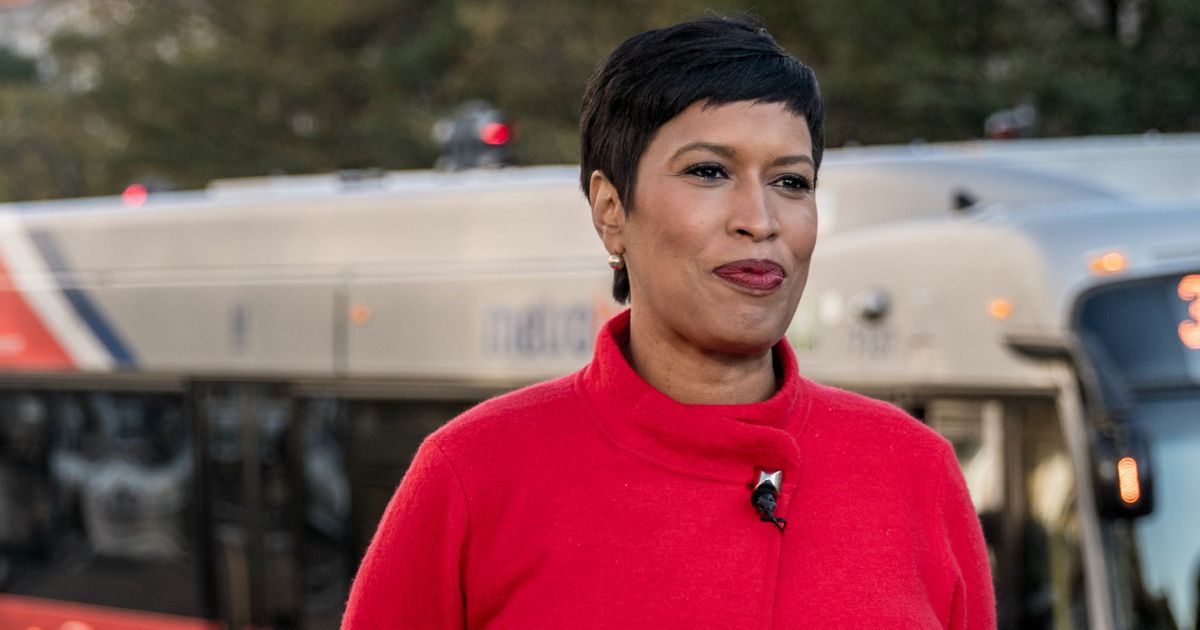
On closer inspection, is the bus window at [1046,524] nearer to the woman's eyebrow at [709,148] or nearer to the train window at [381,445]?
the train window at [381,445]

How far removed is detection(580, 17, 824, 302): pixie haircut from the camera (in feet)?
6.68

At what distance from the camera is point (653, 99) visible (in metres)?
2.05

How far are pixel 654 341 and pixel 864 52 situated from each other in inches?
726

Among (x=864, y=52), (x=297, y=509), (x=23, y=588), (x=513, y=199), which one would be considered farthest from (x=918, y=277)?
(x=864, y=52)

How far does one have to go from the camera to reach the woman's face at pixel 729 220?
2.03 m

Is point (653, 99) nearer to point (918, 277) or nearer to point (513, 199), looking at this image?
point (918, 277)

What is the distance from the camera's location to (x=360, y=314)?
6.94 m

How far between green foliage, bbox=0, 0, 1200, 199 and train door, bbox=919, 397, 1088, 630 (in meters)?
12.0

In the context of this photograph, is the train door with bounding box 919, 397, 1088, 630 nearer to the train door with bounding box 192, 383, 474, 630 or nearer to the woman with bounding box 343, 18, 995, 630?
the train door with bounding box 192, 383, 474, 630

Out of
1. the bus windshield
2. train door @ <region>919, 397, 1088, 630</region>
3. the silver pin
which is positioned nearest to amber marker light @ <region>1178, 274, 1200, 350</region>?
the bus windshield

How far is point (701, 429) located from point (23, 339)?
6.68 meters

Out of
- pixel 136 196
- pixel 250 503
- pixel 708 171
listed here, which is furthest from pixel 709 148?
pixel 136 196

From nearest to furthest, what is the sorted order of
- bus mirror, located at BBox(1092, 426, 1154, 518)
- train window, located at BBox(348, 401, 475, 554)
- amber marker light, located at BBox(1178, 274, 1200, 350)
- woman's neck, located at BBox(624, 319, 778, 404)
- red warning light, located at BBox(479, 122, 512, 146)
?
woman's neck, located at BBox(624, 319, 778, 404) < bus mirror, located at BBox(1092, 426, 1154, 518) < amber marker light, located at BBox(1178, 274, 1200, 350) < train window, located at BBox(348, 401, 475, 554) < red warning light, located at BBox(479, 122, 512, 146)

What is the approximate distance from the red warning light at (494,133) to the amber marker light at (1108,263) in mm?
3634
